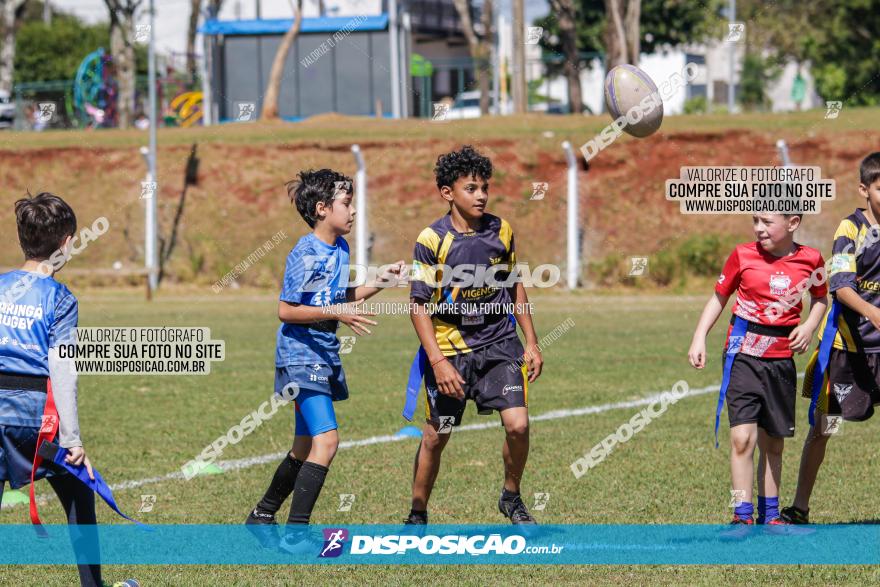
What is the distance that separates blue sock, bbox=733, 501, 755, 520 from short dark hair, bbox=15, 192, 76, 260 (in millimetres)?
3758

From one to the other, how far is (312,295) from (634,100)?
14.8 feet

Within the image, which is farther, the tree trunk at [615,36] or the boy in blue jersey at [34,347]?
the tree trunk at [615,36]

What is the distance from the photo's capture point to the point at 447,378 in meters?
6.64

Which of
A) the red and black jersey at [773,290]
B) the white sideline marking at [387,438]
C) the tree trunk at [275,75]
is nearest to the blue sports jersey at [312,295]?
the red and black jersey at [773,290]

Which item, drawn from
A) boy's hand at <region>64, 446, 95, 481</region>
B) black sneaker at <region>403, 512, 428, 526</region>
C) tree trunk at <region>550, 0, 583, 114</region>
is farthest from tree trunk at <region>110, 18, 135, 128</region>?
boy's hand at <region>64, 446, 95, 481</region>

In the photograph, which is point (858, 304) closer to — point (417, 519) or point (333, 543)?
point (417, 519)

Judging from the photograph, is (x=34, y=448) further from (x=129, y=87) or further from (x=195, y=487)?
(x=129, y=87)

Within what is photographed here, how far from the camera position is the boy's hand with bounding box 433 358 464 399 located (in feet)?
21.8

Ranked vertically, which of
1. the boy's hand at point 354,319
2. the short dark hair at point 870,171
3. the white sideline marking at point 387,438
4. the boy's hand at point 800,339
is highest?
the short dark hair at point 870,171

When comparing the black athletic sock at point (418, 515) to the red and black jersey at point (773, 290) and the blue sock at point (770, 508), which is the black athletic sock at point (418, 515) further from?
the red and black jersey at point (773, 290)

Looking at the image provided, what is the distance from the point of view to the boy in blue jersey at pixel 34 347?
5.24 metres

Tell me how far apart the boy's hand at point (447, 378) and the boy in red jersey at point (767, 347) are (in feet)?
4.27

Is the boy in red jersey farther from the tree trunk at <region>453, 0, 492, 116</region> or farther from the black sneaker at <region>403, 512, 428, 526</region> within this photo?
the tree trunk at <region>453, 0, 492, 116</region>

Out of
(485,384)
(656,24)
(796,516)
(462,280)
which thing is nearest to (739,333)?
(796,516)
